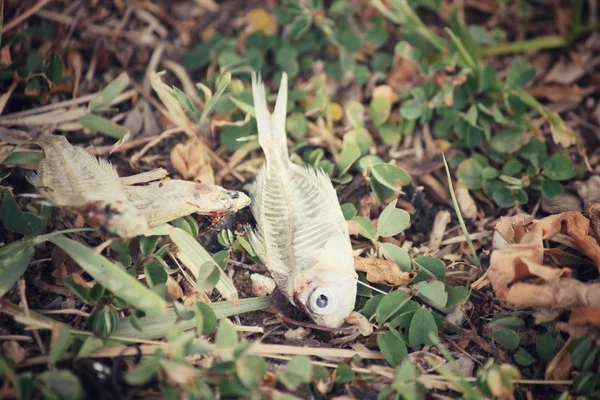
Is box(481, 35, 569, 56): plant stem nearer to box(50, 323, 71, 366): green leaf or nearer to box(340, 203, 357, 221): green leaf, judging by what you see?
box(340, 203, 357, 221): green leaf

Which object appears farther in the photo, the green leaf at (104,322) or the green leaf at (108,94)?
the green leaf at (108,94)

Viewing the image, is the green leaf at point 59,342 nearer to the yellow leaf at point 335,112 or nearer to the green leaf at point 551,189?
the yellow leaf at point 335,112

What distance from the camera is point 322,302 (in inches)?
67.7

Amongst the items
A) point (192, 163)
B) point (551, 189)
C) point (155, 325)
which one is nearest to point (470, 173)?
point (551, 189)

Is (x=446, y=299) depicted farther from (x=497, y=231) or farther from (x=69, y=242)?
(x=69, y=242)

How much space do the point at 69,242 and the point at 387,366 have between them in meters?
1.10

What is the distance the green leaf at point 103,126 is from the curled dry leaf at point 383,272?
3.52 ft

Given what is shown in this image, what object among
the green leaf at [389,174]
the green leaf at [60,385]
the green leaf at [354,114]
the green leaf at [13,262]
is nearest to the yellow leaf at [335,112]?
the green leaf at [354,114]

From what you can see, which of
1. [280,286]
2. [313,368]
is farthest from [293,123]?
[313,368]

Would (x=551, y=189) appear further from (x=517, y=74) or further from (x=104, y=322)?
(x=104, y=322)

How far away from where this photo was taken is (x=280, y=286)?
180 cm

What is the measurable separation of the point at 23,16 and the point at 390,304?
1946mm

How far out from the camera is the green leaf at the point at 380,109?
7.52 feet

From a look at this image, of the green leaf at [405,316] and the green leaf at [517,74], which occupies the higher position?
the green leaf at [517,74]
